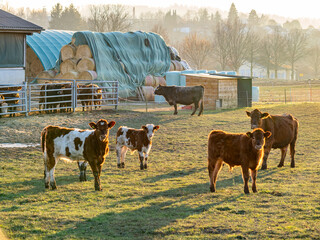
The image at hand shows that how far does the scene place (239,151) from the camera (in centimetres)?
1064

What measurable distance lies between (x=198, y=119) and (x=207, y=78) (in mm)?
7798

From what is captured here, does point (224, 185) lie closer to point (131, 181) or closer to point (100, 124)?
point (131, 181)

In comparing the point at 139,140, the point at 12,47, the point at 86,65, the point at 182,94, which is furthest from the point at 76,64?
the point at 139,140

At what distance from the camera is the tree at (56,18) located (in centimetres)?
11675

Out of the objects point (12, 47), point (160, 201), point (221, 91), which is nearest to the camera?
point (160, 201)

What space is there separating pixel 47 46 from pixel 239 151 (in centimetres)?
3221

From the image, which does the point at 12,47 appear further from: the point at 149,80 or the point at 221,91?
the point at 149,80

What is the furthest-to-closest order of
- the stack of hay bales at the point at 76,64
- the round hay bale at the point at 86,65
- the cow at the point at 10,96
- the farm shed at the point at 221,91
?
Result: the round hay bale at the point at 86,65, the stack of hay bales at the point at 76,64, the farm shed at the point at 221,91, the cow at the point at 10,96

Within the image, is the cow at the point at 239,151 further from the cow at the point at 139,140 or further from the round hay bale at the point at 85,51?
the round hay bale at the point at 85,51

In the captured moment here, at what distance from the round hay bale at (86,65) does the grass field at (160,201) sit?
18.3 meters

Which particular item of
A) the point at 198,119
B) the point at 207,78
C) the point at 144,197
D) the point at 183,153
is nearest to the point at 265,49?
the point at 207,78

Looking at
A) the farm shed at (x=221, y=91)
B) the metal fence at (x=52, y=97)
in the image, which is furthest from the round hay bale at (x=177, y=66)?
the metal fence at (x=52, y=97)

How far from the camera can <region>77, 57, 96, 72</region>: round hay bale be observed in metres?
34.9

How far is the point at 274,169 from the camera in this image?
13.9 meters
